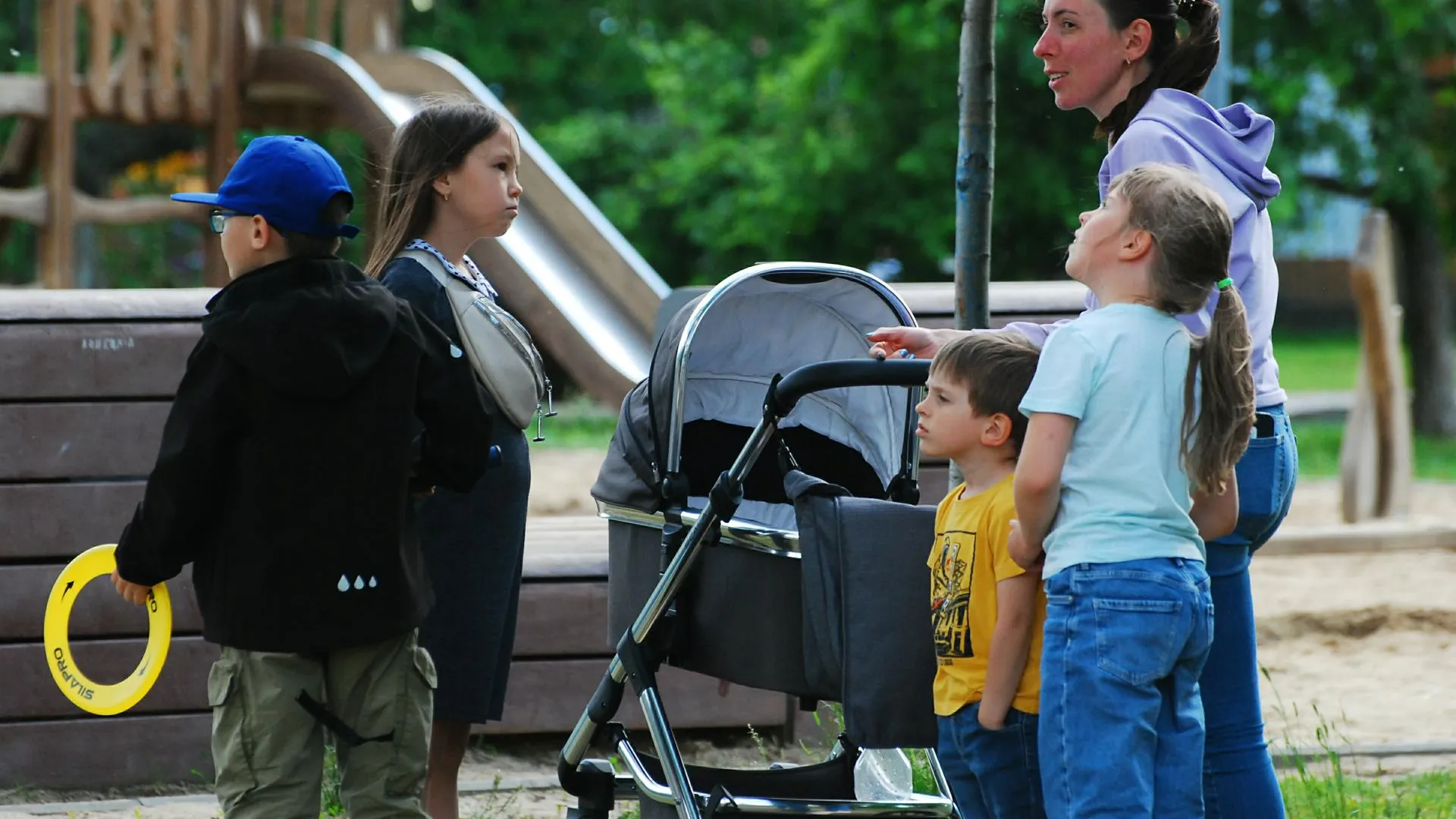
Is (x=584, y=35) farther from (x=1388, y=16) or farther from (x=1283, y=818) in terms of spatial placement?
(x=1283, y=818)

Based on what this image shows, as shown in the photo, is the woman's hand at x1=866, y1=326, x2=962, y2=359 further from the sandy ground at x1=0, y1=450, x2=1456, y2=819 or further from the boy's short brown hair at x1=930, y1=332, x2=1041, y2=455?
the sandy ground at x1=0, y1=450, x2=1456, y2=819

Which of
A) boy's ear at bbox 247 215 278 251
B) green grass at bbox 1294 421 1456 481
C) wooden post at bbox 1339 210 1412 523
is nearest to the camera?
boy's ear at bbox 247 215 278 251

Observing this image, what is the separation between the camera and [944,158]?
17.5 meters

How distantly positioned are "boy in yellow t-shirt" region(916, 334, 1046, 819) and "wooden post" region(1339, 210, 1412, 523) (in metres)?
6.93

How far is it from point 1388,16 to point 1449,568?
8810 mm

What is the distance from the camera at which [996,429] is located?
2.82m

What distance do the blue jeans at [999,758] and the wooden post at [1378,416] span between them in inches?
275

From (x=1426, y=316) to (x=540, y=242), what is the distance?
10.9 meters

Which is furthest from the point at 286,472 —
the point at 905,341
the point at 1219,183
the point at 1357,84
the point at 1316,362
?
the point at 1316,362

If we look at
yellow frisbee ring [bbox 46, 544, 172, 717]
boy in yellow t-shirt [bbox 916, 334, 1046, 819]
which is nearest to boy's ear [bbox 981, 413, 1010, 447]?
boy in yellow t-shirt [bbox 916, 334, 1046, 819]

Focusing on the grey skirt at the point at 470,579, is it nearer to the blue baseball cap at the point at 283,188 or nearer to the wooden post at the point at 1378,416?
the blue baseball cap at the point at 283,188

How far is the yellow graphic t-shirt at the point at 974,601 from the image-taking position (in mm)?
2748

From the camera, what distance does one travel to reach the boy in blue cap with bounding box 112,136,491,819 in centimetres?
284

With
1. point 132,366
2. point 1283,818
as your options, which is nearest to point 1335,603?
point 1283,818
